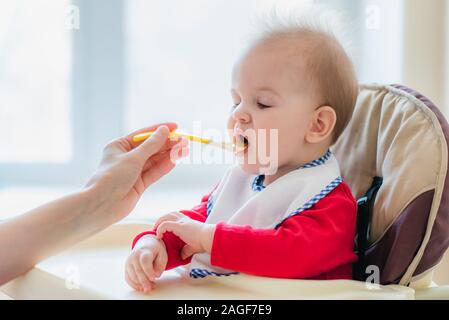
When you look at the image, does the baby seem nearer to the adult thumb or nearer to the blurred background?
the adult thumb

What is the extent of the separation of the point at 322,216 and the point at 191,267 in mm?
216

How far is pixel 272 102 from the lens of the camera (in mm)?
902

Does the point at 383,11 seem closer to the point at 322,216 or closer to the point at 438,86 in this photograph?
the point at 438,86

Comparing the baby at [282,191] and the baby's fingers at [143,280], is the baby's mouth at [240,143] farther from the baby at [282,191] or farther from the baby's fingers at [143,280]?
the baby's fingers at [143,280]

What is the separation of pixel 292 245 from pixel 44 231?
39 cm

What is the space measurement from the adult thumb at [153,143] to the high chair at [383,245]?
19 centimetres

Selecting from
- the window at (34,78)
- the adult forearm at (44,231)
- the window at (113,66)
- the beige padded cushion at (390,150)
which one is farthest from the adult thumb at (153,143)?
the window at (34,78)

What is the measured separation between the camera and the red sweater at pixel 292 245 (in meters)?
0.80

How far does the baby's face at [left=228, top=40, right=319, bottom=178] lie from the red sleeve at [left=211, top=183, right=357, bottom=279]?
133 millimetres

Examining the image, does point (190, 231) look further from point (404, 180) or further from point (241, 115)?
point (404, 180)

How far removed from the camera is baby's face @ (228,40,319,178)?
2.95 feet

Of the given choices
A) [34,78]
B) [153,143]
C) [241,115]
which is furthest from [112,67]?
[241,115]

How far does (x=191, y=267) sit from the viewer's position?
34.6 inches
